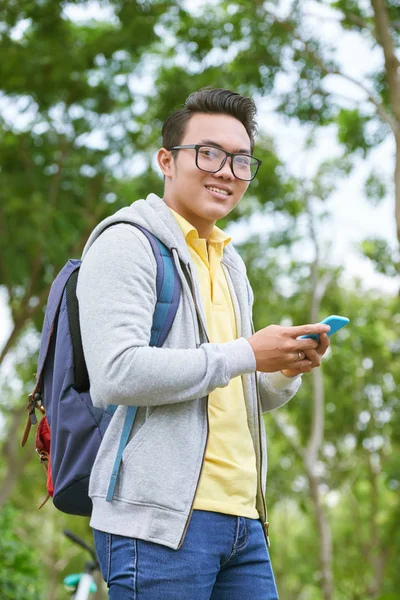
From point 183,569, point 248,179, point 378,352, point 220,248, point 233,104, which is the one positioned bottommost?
point 378,352

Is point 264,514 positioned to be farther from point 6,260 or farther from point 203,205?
point 6,260

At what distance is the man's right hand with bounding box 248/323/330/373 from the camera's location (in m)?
2.06

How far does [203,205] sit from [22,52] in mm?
9021

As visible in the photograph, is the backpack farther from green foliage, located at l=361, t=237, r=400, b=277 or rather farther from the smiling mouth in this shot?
green foliage, located at l=361, t=237, r=400, b=277

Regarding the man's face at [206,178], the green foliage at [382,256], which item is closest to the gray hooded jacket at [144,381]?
the man's face at [206,178]

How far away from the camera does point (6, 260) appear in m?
12.9

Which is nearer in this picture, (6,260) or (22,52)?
(22,52)

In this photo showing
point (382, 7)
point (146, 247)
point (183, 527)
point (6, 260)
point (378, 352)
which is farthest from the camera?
point (378, 352)

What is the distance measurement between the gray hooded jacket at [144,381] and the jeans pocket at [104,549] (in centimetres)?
3

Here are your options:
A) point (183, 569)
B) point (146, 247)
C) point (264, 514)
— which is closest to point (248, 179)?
point (146, 247)

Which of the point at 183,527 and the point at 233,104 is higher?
the point at 233,104

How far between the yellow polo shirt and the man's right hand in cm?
20

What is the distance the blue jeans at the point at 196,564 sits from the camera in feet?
6.44

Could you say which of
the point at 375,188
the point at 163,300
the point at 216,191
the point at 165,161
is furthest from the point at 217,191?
the point at 375,188
